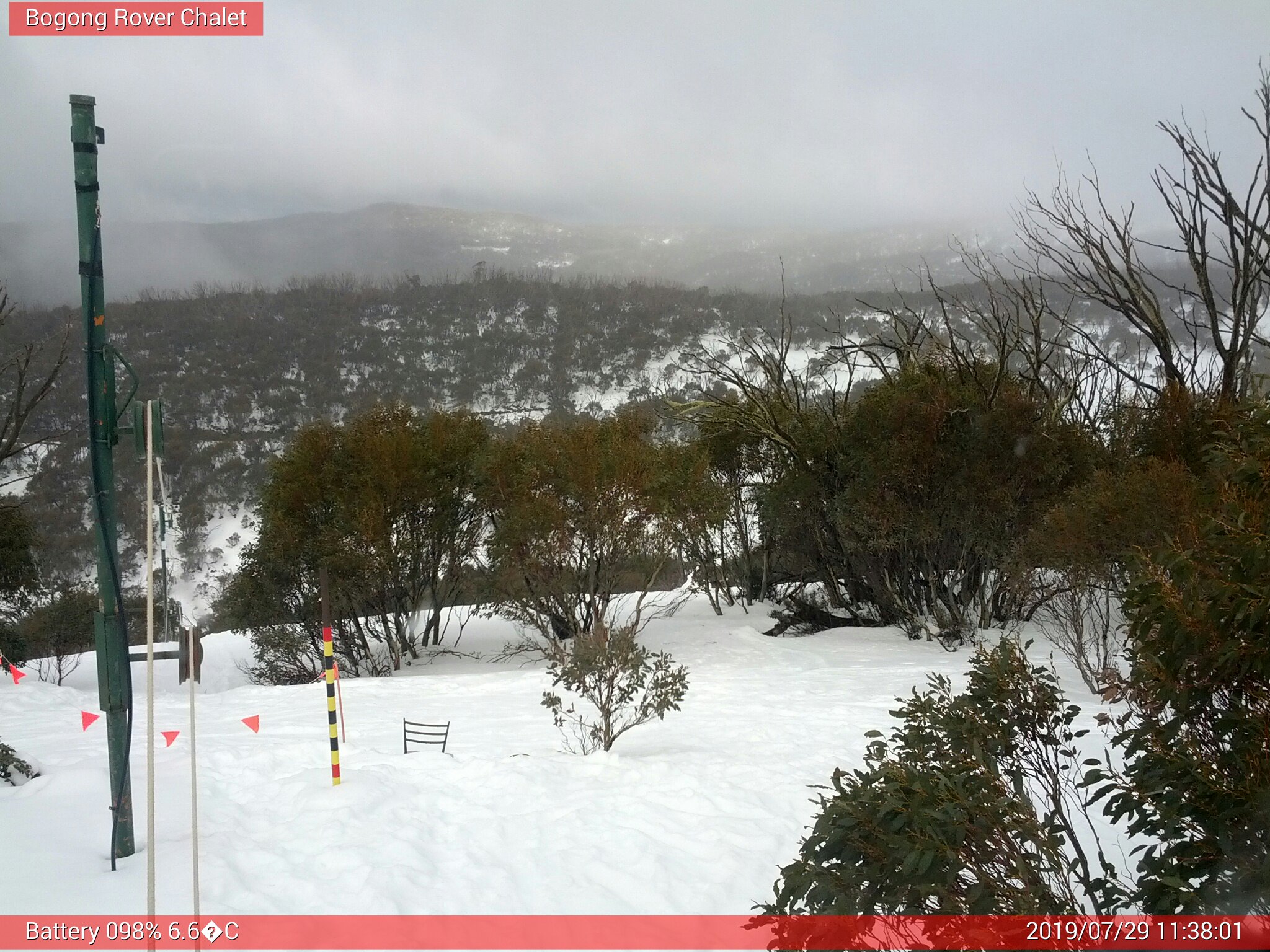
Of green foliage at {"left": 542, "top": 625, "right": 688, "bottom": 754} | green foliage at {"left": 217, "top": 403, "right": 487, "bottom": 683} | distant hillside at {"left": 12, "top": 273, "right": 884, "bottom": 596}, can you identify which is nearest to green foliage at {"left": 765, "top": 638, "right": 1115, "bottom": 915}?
green foliage at {"left": 542, "top": 625, "right": 688, "bottom": 754}

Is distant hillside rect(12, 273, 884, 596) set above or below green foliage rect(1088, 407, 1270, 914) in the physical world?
above

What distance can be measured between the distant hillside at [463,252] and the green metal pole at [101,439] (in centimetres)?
26

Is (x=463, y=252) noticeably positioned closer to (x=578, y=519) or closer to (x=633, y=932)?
(x=578, y=519)

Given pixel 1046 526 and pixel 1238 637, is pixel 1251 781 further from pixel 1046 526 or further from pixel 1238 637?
pixel 1046 526

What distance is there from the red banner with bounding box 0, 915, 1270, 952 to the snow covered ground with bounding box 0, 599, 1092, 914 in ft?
0.40

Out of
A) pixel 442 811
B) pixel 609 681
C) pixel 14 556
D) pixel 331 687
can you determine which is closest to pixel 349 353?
pixel 14 556

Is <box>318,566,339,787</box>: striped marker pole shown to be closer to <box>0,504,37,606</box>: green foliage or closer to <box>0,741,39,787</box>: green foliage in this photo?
<box>0,741,39,787</box>: green foliage

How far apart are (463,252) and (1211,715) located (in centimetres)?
11698

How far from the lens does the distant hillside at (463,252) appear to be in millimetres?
16719

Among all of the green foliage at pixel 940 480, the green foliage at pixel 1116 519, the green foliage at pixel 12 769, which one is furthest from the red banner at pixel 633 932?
the green foliage at pixel 940 480

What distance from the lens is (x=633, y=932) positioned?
3.86 meters

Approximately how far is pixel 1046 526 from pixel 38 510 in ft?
105

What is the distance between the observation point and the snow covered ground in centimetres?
391

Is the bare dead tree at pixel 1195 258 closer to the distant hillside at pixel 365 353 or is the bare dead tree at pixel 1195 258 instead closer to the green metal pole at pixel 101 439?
the green metal pole at pixel 101 439
